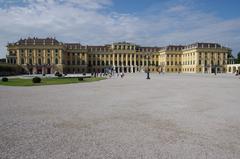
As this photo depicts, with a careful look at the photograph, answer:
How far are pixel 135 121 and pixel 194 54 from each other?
103 meters

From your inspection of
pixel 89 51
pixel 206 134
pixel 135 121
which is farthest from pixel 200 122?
pixel 89 51

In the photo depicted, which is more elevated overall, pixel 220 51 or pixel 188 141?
pixel 220 51

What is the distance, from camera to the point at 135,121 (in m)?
8.96

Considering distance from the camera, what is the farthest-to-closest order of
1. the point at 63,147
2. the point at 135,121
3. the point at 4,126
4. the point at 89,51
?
the point at 89,51
the point at 135,121
the point at 4,126
the point at 63,147

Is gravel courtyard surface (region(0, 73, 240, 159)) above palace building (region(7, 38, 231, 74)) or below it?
below

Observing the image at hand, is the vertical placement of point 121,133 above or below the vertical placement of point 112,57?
below

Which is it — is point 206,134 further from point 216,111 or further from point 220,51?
point 220,51

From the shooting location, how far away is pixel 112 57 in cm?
11931

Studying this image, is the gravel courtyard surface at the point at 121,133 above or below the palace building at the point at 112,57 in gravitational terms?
below

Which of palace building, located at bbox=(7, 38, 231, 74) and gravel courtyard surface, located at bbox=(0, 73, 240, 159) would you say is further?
palace building, located at bbox=(7, 38, 231, 74)

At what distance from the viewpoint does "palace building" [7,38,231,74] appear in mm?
97312

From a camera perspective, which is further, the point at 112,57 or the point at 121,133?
the point at 112,57

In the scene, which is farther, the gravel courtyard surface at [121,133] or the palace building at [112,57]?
Answer: the palace building at [112,57]

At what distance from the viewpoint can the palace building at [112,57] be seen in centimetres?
9731
